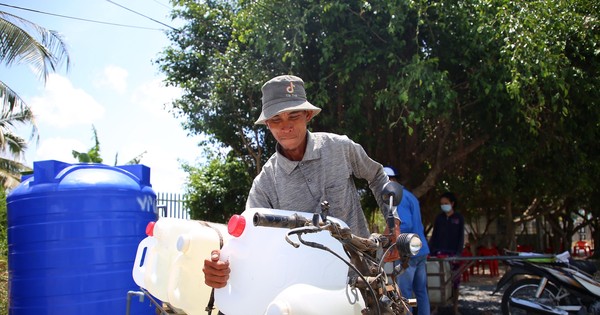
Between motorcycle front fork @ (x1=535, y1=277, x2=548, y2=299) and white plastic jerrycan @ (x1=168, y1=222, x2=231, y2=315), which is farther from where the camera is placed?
motorcycle front fork @ (x1=535, y1=277, x2=548, y2=299)

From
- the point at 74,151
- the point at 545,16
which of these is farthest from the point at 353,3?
the point at 74,151

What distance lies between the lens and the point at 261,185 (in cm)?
237

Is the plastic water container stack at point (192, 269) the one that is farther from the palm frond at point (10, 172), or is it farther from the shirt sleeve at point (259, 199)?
the palm frond at point (10, 172)

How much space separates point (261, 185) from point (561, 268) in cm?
462

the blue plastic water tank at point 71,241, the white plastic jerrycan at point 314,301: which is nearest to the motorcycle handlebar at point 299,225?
Result: the white plastic jerrycan at point 314,301

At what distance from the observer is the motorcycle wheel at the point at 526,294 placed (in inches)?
224

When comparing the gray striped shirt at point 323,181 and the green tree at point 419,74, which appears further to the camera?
the green tree at point 419,74

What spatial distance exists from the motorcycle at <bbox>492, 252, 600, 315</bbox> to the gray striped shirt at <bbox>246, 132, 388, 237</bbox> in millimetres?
4045

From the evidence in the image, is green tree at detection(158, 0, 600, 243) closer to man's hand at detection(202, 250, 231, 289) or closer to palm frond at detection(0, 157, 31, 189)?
man's hand at detection(202, 250, 231, 289)

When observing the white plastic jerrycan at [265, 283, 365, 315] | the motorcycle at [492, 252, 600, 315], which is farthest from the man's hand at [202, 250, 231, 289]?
the motorcycle at [492, 252, 600, 315]

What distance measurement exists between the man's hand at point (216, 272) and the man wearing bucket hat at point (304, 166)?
1.80 feet

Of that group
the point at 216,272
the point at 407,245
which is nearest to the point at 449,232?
the point at 407,245

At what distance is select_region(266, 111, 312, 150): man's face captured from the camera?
2252 mm

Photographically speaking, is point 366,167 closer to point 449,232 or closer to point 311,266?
A: point 311,266
